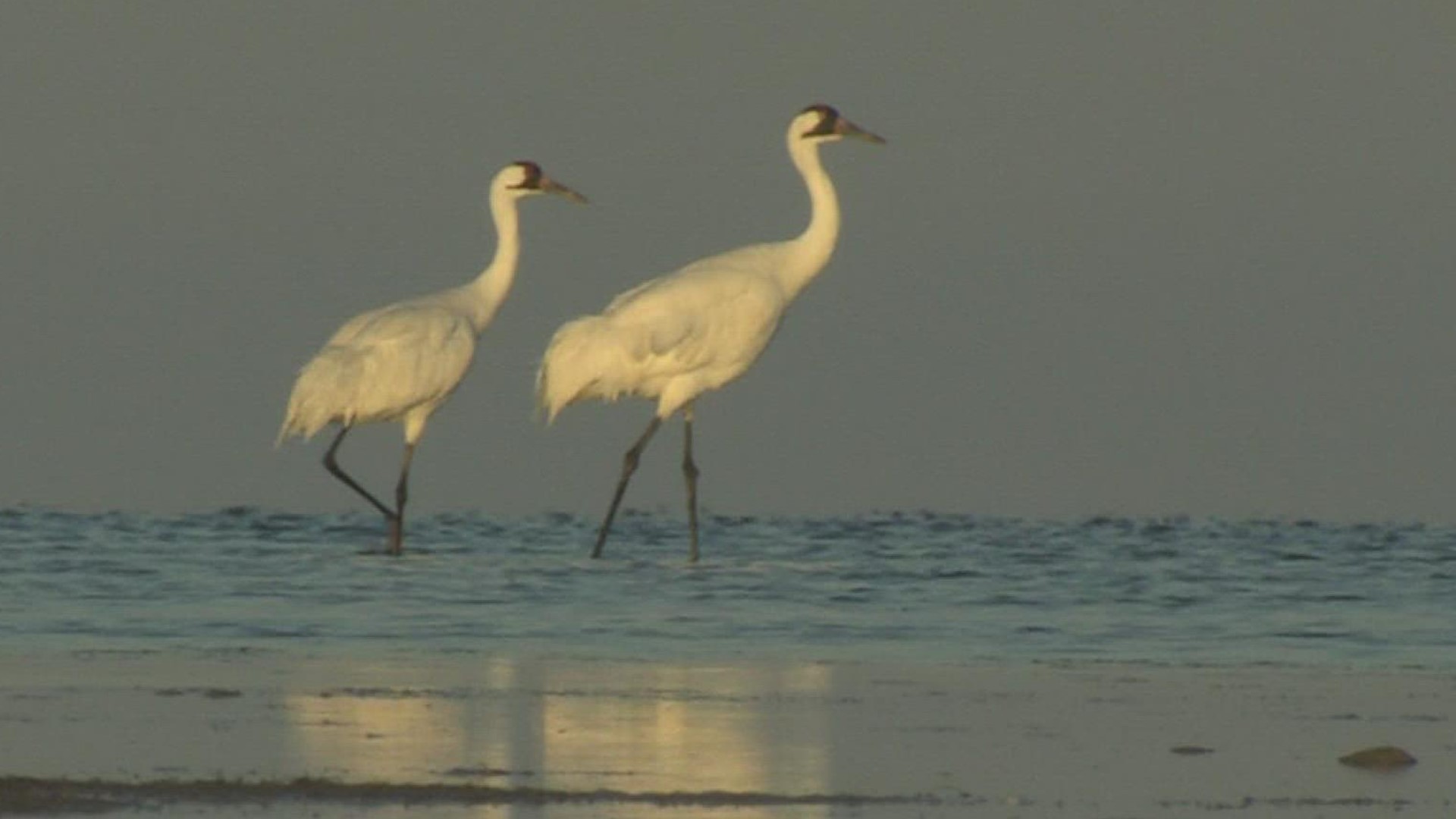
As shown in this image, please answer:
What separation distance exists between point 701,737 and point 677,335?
1262cm

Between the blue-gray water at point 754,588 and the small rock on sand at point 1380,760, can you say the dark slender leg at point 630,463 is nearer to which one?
the blue-gray water at point 754,588

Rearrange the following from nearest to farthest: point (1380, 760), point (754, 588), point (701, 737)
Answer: point (1380, 760) < point (701, 737) < point (754, 588)

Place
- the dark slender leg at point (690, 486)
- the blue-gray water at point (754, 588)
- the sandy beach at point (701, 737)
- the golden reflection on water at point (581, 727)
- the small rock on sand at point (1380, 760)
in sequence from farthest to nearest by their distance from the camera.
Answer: the dark slender leg at point (690, 486) < the blue-gray water at point (754, 588) < the small rock on sand at point (1380, 760) < the golden reflection on water at point (581, 727) < the sandy beach at point (701, 737)

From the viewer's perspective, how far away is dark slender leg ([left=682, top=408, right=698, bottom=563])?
25641 millimetres

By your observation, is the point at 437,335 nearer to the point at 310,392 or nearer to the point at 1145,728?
the point at 310,392

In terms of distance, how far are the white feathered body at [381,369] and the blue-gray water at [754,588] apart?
41.6 inches

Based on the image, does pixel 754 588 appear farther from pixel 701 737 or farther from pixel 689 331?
pixel 701 737

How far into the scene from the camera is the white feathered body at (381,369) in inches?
1040

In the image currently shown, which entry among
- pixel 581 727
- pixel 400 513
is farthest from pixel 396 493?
pixel 581 727

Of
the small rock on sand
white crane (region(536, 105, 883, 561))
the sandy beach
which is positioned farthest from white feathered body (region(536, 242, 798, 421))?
the small rock on sand

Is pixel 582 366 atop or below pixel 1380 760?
atop

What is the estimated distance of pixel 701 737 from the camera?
44.2 ft

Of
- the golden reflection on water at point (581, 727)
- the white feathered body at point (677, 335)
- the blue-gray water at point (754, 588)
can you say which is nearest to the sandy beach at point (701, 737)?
the golden reflection on water at point (581, 727)

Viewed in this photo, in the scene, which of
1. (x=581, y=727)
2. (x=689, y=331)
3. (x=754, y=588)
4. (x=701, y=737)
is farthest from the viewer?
(x=689, y=331)
